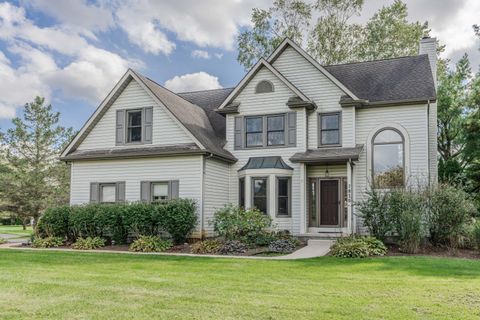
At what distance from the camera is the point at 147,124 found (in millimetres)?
17469

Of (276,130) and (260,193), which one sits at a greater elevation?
(276,130)

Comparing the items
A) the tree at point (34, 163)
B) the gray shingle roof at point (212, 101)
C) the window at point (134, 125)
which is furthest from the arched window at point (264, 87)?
the tree at point (34, 163)

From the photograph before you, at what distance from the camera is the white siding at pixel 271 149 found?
16.7 meters

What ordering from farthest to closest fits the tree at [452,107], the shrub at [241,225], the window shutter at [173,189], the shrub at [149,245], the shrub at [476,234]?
the tree at [452,107] < the window shutter at [173,189] < the shrub at [241,225] < the shrub at [149,245] < the shrub at [476,234]

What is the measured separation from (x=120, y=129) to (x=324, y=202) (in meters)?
8.86

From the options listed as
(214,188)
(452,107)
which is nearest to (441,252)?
(214,188)

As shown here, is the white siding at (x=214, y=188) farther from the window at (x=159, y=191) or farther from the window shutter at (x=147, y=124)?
the window shutter at (x=147, y=124)

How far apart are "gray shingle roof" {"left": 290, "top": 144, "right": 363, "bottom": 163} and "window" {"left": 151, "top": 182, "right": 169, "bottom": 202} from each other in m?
5.05

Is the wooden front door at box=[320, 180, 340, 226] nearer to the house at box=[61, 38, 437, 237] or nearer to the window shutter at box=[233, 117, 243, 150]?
the house at box=[61, 38, 437, 237]

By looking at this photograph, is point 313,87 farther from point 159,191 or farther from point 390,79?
Result: point 159,191

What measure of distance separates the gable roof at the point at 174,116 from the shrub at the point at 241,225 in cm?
260

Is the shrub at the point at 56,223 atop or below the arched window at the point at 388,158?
below

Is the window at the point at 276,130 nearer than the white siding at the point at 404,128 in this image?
No

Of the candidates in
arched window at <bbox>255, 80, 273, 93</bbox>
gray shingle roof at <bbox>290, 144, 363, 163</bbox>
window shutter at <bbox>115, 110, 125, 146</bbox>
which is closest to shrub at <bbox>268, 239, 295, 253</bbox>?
gray shingle roof at <bbox>290, 144, 363, 163</bbox>
